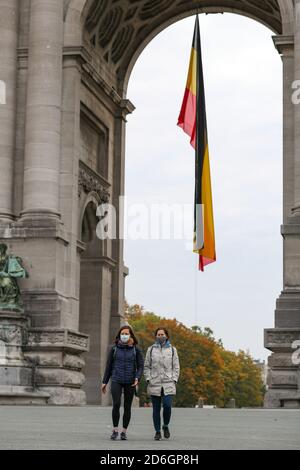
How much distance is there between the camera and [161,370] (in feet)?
56.3

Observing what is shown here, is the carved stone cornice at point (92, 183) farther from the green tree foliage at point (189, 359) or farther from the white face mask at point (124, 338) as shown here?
the green tree foliage at point (189, 359)

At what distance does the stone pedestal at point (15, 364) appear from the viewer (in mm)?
34750

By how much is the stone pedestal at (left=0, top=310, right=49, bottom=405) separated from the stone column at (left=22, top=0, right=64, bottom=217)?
4.24 metres

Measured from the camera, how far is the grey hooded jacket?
56.2ft

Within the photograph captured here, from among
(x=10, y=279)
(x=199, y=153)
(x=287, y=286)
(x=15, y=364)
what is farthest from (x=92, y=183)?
(x=287, y=286)

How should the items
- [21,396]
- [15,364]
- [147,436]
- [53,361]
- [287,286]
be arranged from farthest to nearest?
1. [53,361]
2. [287,286]
3. [15,364]
4. [21,396]
5. [147,436]

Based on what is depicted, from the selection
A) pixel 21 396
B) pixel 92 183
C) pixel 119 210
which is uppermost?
pixel 92 183

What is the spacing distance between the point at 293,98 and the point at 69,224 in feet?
30.4

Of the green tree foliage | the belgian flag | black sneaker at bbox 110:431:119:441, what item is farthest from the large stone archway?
the green tree foliage

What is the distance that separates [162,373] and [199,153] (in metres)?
22.7

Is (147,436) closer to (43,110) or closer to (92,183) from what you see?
(43,110)
